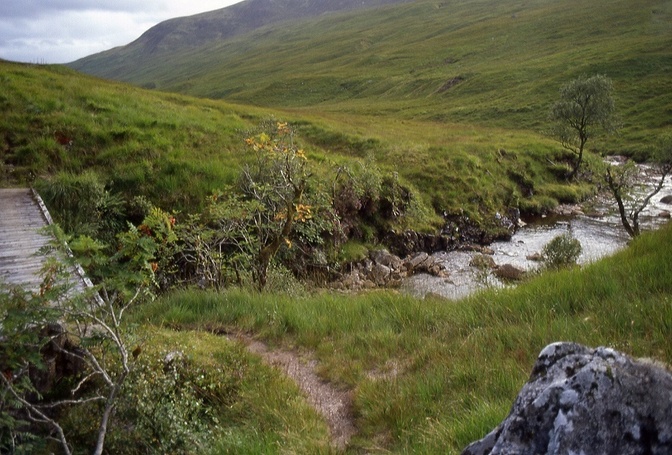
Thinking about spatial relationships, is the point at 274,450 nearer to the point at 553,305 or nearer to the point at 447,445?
the point at 447,445

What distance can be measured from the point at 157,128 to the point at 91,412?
18.1 m

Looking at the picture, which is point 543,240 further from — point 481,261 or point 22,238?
point 22,238

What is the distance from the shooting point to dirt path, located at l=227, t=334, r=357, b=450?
5.59 metres

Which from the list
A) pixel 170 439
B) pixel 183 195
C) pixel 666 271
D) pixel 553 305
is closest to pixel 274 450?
pixel 170 439

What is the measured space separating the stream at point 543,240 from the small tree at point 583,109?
18.8 ft

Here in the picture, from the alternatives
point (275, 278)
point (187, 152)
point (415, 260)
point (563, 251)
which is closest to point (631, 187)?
point (563, 251)

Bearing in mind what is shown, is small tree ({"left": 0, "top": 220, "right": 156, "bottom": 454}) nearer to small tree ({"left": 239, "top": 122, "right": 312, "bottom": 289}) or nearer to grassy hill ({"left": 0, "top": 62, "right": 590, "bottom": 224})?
small tree ({"left": 239, "top": 122, "right": 312, "bottom": 289})

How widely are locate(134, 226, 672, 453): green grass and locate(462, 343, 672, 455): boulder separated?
5.15ft

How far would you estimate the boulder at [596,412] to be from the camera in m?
2.36

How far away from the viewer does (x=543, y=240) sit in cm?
2481

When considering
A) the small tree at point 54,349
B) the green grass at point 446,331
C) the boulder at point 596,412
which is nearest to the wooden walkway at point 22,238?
the small tree at point 54,349

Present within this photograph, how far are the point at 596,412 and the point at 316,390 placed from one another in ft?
15.4

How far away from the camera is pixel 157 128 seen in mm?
21703

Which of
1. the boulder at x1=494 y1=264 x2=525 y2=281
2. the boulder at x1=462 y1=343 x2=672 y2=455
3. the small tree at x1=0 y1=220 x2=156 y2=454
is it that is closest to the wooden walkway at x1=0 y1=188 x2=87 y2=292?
the small tree at x1=0 y1=220 x2=156 y2=454
